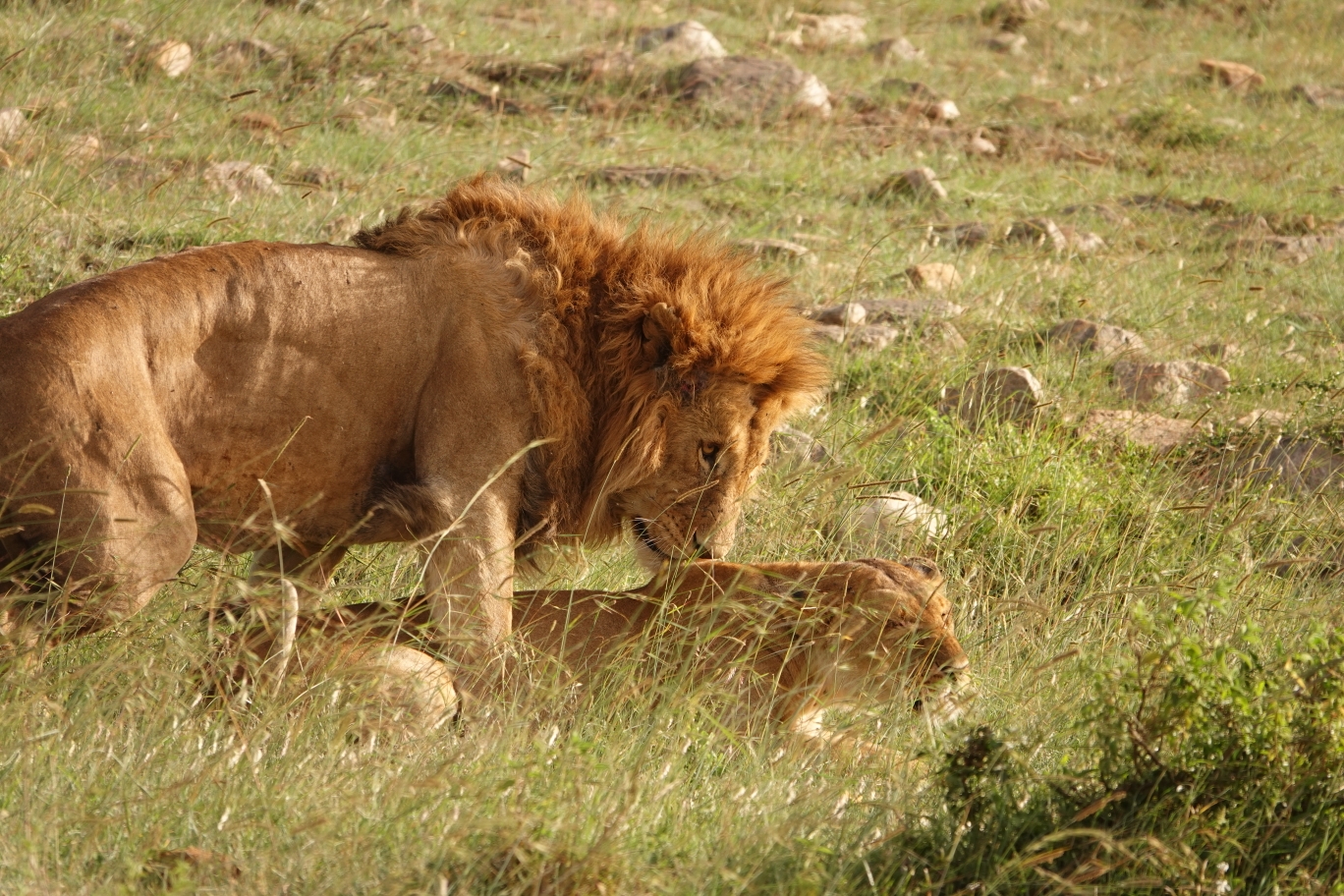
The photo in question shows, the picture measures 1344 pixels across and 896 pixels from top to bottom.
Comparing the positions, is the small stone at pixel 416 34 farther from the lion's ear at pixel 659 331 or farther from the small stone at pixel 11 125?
the lion's ear at pixel 659 331

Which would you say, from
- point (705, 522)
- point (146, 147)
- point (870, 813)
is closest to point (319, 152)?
point (146, 147)

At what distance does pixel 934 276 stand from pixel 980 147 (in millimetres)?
2856

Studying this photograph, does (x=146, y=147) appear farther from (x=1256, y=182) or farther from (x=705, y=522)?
(x=1256, y=182)

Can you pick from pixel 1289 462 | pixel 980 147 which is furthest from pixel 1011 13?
pixel 1289 462

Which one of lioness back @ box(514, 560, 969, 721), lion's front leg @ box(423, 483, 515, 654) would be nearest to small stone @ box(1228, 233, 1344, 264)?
lioness back @ box(514, 560, 969, 721)

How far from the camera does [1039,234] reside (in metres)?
8.34

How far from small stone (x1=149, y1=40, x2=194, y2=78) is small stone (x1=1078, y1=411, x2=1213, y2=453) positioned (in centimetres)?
510

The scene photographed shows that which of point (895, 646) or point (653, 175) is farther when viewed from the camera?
point (653, 175)

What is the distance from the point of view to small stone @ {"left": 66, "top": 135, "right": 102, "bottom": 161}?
663 centimetres

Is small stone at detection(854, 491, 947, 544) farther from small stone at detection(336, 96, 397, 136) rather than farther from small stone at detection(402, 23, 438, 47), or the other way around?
small stone at detection(402, 23, 438, 47)

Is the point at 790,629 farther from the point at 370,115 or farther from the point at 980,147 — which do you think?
the point at 980,147

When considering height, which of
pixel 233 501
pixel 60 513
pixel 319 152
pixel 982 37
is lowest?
pixel 982 37

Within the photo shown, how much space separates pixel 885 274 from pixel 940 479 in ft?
7.34

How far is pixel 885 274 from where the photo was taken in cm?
759
